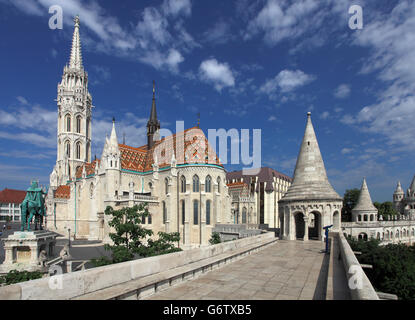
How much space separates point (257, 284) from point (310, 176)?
16.3 m

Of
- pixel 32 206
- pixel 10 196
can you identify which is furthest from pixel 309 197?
pixel 10 196

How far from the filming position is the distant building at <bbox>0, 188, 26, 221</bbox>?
320ft

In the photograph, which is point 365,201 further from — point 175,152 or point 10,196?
point 10,196

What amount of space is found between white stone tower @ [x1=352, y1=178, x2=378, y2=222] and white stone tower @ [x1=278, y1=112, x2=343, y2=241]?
2796 centimetres

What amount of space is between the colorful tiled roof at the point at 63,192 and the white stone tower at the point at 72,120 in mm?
3228

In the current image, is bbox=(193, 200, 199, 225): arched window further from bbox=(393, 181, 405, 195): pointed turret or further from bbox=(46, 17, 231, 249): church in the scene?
bbox=(393, 181, 405, 195): pointed turret

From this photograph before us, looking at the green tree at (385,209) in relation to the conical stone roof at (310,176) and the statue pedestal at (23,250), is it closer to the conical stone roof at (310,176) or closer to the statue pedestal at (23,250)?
the conical stone roof at (310,176)

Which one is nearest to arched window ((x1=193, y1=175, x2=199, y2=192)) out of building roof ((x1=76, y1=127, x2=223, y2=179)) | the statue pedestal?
building roof ((x1=76, y1=127, x2=223, y2=179))

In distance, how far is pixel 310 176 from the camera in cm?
2112

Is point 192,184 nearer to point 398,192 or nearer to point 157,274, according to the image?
point 157,274

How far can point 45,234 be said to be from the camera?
1545 cm

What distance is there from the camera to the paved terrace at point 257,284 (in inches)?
219
